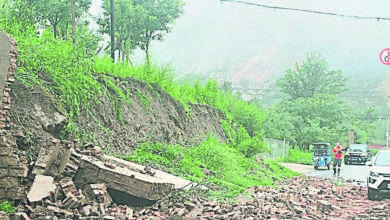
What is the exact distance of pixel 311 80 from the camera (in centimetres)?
5469

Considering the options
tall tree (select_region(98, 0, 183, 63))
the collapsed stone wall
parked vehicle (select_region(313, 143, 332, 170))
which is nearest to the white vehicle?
the collapsed stone wall

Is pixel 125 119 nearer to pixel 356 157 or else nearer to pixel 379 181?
pixel 379 181

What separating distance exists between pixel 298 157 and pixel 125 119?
3050 centimetres

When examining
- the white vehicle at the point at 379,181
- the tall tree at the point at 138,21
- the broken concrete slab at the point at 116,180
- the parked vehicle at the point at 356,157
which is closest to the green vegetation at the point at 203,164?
the broken concrete slab at the point at 116,180

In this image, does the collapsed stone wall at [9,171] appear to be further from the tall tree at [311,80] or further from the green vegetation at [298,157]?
the tall tree at [311,80]

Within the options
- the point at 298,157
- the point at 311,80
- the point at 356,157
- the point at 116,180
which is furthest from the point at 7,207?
the point at 311,80

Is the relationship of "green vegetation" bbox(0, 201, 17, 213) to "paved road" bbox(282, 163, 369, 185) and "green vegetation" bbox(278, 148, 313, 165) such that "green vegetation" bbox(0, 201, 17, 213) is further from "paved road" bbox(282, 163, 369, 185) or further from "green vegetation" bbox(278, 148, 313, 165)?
"green vegetation" bbox(278, 148, 313, 165)

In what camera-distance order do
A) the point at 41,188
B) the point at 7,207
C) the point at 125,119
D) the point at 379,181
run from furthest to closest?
the point at 125,119
the point at 379,181
the point at 41,188
the point at 7,207

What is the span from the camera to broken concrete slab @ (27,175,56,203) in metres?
7.49

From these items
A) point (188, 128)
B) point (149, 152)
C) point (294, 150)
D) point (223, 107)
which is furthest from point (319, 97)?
point (149, 152)

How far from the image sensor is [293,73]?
55.2 meters

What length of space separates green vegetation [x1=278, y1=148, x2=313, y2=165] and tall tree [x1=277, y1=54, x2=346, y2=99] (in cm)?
1283

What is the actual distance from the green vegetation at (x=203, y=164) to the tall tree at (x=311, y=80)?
1573 inches

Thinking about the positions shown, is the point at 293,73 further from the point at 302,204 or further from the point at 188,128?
the point at 302,204
